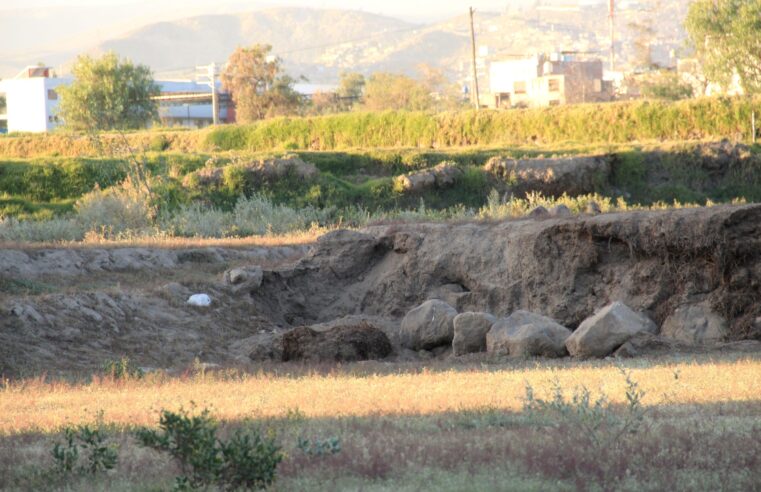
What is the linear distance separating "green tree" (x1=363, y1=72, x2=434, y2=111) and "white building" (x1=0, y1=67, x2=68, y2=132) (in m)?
32.0

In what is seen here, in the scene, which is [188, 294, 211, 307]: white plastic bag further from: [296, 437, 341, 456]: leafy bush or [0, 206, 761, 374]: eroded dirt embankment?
[296, 437, 341, 456]: leafy bush

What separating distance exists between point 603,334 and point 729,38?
48804mm

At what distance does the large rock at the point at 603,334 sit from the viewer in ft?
44.9

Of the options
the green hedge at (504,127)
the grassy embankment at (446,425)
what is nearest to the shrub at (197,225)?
the grassy embankment at (446,425)

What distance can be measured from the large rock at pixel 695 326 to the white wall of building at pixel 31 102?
9907 centimetres

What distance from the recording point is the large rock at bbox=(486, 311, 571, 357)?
46.1ft

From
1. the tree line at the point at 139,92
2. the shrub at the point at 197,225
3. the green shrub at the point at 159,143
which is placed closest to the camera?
the shrub at the point at 197,225

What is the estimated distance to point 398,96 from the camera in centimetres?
10112

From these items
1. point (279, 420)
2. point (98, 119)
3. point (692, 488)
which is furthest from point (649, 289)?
point (98, 119)

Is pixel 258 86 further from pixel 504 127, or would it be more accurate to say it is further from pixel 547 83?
pixel 547 83

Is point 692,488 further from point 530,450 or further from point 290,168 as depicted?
point 290,168

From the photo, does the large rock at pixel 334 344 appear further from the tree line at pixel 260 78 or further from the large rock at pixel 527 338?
the tree line at pixel 260 78

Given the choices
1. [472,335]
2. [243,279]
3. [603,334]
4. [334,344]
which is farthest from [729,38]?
[334,344]

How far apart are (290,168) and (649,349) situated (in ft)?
80.2
